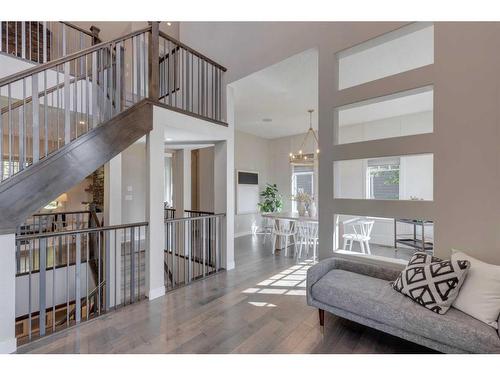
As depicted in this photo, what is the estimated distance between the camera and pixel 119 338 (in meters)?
2.20

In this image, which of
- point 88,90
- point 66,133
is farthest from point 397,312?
point 88,90

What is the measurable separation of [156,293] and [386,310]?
8.14 ft

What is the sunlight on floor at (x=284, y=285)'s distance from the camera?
319 cm

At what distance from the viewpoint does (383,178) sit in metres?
5.98

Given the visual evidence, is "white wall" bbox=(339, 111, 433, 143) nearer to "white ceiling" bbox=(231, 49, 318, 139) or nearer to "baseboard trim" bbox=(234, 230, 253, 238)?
"white ceiling" bbox=(231, 49, 318, 139)

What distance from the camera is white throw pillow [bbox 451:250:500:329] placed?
5.46 feet

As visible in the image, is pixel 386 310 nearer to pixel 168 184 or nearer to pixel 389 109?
pixel 389 109

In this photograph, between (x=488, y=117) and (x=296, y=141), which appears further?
(x=296, y=141)

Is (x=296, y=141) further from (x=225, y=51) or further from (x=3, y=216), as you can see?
(x=3, y=216)

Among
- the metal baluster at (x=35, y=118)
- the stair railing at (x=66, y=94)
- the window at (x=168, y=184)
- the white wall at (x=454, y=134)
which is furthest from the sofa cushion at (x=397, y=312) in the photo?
the window at (x=168, y=184)

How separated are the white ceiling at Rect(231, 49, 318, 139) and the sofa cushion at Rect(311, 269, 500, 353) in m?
2.79

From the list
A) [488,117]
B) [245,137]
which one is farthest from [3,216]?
[245,137]

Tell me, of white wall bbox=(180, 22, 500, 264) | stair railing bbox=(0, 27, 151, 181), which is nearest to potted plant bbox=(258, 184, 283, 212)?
white wall bbox=(180, 22, 500, 264)
